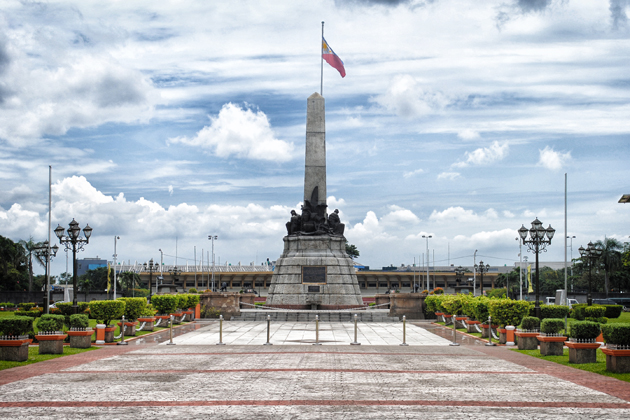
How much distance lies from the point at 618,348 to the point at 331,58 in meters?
27.5

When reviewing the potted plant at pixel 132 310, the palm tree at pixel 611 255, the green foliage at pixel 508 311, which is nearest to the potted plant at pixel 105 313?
the potted plant at pixel 132 310

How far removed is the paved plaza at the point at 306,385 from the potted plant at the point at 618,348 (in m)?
0.63

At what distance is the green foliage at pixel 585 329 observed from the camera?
14.6 m

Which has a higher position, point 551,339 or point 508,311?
point 508,311

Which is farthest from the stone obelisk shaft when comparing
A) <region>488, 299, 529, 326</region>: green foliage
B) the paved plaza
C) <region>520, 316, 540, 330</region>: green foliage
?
<region>520, 316, 540, 330</region>: green foliage

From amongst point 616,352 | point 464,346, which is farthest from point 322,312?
point 616,352

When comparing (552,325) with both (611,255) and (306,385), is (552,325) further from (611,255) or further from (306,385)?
(611,255)

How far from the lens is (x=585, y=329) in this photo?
48.3 feet

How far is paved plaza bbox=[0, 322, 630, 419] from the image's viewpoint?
9.30 meters

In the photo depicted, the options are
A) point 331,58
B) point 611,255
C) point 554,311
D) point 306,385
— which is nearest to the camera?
point 306,385

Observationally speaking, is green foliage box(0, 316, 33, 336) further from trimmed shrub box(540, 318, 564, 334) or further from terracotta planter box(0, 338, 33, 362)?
trimmed shrub box(540, 318, 564, 334)

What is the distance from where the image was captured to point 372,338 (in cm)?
2216

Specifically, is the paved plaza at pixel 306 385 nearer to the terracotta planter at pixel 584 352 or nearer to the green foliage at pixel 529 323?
the terracotta planter at pixel 584 352

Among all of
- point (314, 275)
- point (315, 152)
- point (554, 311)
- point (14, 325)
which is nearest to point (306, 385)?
point (14, 325)
